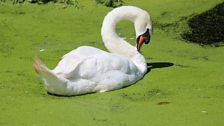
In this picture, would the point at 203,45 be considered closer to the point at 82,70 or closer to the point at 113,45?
the point at 113,45

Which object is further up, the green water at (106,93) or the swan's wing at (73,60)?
the swan's wing at (73,60)

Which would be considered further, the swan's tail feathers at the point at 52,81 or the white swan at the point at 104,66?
the white swan at the point at 104,66

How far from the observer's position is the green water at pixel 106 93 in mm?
3771

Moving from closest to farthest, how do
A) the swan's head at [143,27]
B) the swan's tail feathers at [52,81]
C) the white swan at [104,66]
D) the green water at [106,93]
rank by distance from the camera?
the green water at [106,93]
the swan's tail feathers at [52,81]
the white swan at [104,66]
the swan's head at [143,27]

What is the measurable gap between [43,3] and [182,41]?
1.83 m

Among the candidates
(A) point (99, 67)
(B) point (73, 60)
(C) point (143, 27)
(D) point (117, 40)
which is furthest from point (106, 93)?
(C) point (143, 27)

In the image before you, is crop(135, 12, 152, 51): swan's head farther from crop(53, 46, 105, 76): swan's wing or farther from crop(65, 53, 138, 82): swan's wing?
crop(53, 46, 105, 76): swan's wing

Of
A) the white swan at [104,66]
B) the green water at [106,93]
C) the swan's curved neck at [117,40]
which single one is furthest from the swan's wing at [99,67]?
the swan's curved neck at [117,40]

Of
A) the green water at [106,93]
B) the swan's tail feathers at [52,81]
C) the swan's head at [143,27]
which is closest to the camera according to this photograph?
the green water at [106,93]

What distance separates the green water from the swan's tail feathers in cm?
5

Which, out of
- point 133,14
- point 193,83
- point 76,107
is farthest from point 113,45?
point 76,107

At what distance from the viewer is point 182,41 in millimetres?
6254

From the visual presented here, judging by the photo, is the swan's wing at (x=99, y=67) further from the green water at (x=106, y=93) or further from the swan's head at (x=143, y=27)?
the swan's head at (x=143, y=27)

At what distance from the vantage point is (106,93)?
14.2ft
